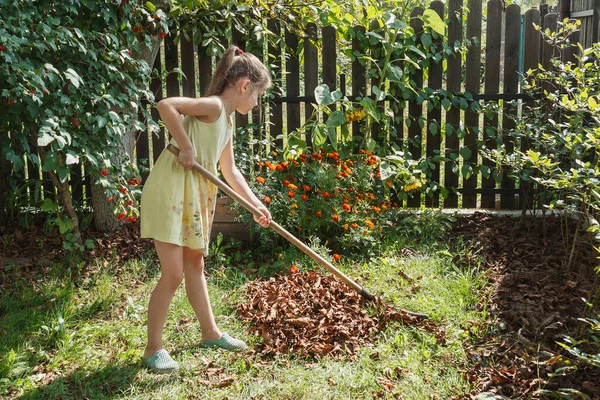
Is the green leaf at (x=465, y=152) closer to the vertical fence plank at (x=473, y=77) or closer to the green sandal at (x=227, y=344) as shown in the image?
the vertical fence plank at (x=473, y=77)

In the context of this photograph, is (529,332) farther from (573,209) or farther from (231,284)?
(231,284)

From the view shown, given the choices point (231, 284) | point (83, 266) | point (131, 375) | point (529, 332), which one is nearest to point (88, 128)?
point (83, 266)

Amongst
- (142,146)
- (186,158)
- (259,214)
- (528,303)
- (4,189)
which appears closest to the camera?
(186,158)

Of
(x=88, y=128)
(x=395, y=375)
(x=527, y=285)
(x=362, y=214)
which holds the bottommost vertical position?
(x=395, y=375)

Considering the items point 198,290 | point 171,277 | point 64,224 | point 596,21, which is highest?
point 596,21

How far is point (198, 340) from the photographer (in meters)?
3.54

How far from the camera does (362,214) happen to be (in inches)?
191

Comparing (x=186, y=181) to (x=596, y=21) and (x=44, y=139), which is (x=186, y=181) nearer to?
(x=44, y=139)

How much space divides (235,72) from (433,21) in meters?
2.67

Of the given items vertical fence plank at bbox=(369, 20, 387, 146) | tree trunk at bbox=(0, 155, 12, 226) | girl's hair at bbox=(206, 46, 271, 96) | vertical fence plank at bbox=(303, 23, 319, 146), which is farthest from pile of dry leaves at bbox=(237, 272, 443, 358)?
tree trunk at bbox=(0, 155, 12, 226)

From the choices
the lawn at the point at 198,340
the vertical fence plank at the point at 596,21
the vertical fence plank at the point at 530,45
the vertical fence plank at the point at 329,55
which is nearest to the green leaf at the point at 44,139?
the lawn at the point at 198,340

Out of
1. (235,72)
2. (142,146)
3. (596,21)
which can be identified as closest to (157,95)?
(142,146)

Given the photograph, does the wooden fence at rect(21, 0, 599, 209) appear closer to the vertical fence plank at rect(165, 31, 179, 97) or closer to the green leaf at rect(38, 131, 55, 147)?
the vertical fence plank at rect(165, 31, 179, 97)

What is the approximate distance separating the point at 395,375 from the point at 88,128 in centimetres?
246
